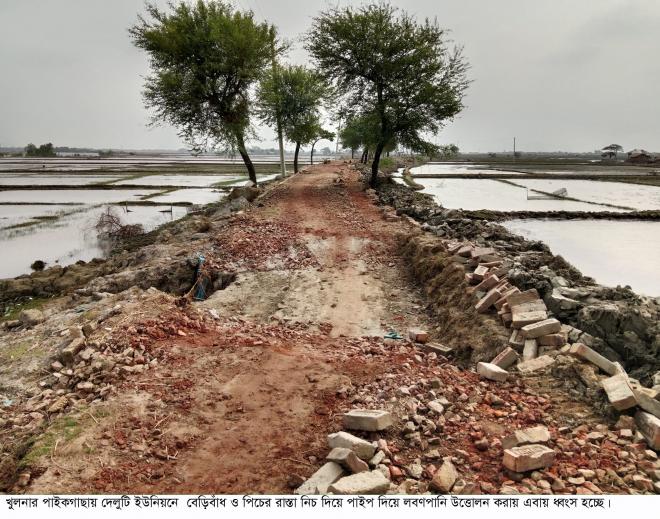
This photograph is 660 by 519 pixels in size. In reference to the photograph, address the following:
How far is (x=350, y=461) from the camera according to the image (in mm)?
4004

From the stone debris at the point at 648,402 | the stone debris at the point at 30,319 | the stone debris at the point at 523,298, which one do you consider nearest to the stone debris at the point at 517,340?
the stone debris at the point at 523,298

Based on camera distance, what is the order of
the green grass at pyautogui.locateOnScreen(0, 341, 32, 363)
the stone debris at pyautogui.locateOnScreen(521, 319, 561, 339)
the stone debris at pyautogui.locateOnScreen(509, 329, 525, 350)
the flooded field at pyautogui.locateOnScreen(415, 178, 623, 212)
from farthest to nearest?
the flooded field at pyautogui.locateOnScreen(415, 178, 623, 212) → the green grass at pyautogui.locateOnScreen(0, 341, 32, 363) → the stone debris at pyautogui.locateOnScreen(509, 329, 525, 350) → the stone debris at pyautogui.locateOnScreen(521, 319, 561, 339)

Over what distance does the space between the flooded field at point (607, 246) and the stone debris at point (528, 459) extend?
8471 millimetres

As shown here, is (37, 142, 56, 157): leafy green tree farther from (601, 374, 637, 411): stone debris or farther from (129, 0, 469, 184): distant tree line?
(601, 374, 637, 411): stone debris

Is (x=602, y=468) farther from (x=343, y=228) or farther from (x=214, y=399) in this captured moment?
(x=343, y=228)

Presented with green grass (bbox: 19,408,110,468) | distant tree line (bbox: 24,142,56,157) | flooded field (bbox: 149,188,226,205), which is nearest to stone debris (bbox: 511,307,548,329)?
green grass (bbox: 19,408,110,468)

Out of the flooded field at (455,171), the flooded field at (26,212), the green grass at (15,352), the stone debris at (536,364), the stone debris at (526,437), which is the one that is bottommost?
the green grass at (15,352)

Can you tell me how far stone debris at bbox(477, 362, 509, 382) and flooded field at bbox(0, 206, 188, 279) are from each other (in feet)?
47.7

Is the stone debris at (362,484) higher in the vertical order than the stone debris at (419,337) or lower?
higher

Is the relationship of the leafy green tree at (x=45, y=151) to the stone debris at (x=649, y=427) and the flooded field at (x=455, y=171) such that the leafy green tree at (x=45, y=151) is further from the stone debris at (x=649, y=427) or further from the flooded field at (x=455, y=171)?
the stone debris at (x=649, y=427)

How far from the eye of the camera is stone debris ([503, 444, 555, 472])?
3900 mm

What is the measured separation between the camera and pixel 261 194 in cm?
2380

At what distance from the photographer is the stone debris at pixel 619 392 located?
449 cm

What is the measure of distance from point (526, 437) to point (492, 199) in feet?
89.9
